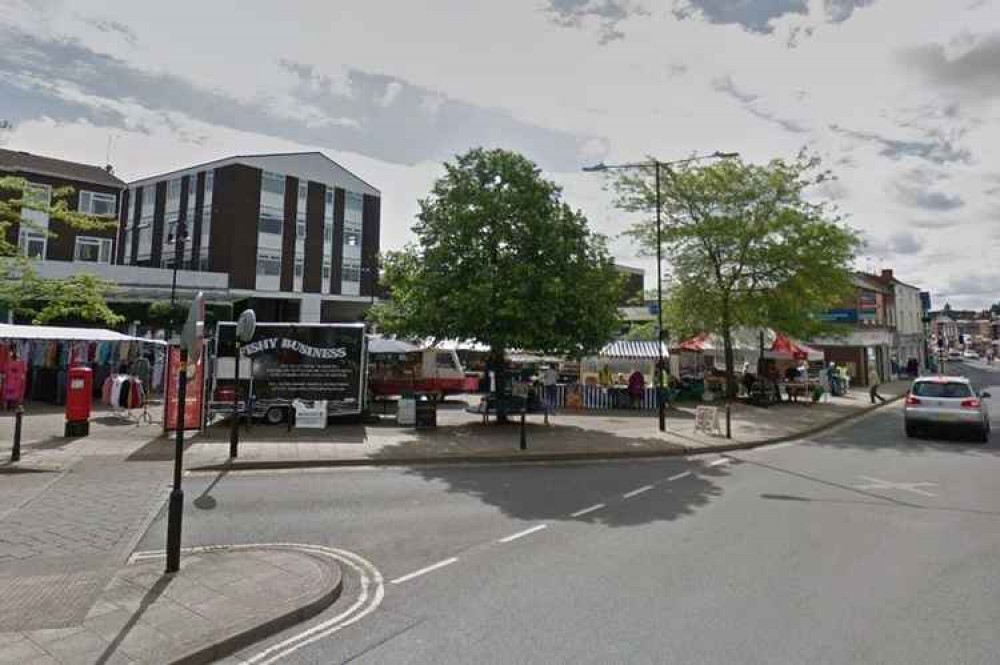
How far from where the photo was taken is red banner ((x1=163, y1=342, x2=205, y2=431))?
13.2m

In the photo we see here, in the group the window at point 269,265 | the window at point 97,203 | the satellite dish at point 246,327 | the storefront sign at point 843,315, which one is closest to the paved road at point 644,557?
the satellite dish at point 246,327

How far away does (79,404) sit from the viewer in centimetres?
1295

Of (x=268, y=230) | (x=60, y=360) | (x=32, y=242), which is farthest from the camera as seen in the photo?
(x=268, y=230)

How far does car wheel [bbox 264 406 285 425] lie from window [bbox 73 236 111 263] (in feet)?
107

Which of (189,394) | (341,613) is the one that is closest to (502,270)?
(189,394)

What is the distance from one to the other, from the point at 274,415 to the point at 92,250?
1328 inches

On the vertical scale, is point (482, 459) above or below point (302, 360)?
below

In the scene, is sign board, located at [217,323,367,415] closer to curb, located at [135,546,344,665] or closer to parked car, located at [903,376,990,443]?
curb, located at [135,546,344,665]

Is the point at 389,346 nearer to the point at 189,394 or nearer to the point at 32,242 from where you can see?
the point at 189,394

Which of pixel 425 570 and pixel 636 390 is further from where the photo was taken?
pixel 636 390

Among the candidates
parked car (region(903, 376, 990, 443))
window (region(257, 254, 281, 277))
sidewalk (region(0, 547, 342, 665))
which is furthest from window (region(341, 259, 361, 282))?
sidewalk (region(0, 547, 342, 665))

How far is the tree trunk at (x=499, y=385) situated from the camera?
16453mm

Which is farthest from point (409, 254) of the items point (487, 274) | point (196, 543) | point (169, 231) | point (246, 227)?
point (169, 231)

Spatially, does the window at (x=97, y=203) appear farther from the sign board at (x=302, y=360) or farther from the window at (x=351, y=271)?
the sign board at (x=302, y=360)
